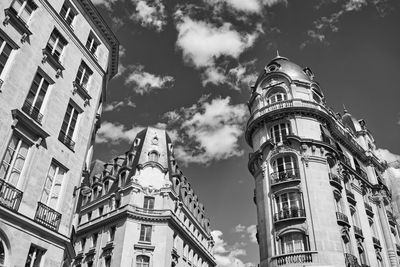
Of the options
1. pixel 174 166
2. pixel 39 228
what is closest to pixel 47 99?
pixel 39 228

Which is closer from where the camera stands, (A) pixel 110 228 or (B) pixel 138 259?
(B) pixel 138 259

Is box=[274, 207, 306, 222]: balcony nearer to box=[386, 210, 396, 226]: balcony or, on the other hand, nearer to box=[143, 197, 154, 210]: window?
box=[386, 210, 396, 226]: balcony

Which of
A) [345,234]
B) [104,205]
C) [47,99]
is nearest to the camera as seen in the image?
[47,99]

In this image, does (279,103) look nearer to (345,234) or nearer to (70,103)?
(345,234)

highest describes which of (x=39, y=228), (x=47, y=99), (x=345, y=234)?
(x=47, y=99)

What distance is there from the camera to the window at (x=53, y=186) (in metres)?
15.7

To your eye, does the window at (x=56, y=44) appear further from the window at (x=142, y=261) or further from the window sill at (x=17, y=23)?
the window at (x=142, y=261)

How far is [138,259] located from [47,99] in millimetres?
28815

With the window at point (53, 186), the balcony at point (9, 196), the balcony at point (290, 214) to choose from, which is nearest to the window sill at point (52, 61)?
the window at point (53, 186)

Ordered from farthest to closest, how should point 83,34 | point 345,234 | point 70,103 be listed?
point 345,234 < point 83,34 < point 70,103

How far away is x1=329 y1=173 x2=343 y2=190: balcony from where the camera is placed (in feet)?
101

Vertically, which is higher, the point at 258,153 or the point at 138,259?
the point at 258,153

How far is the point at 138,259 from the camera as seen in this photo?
40.2m

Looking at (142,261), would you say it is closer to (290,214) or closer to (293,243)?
(293,243)
